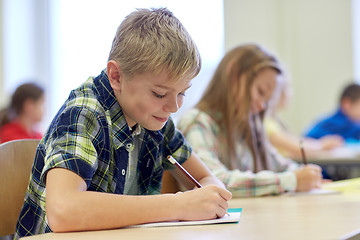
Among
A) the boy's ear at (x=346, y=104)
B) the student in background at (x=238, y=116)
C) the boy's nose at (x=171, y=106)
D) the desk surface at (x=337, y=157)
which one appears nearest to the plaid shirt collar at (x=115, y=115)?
the boy's nose at (x=171, y=106)

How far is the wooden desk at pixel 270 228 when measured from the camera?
2.75ft

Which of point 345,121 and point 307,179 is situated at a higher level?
point 307,179

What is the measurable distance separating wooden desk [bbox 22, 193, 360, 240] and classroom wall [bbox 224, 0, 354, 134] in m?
4.54

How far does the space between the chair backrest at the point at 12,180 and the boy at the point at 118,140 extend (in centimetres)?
6

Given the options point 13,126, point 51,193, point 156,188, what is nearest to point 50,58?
point 13,126

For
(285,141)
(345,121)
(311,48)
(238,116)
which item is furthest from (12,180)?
(311,48)

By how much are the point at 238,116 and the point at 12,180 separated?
899 millimetres

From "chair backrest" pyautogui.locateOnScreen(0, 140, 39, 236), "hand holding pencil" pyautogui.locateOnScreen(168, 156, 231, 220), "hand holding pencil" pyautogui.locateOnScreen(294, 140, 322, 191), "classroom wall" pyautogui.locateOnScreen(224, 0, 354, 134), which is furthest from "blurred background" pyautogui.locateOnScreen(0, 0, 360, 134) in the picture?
"hand holding pencil" pyautogui.locateOnScreen(168, 156, 231, 220)

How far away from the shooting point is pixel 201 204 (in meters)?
1.02

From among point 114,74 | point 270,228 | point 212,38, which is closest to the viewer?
point 270,228

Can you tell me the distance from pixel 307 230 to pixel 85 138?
0.47 meters

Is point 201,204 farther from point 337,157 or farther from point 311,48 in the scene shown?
point 311,48

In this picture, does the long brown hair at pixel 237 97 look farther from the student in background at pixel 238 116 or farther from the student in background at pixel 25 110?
the student in background at pixel 25 110

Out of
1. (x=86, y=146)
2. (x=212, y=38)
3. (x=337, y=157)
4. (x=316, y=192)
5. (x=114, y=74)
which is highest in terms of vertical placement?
(x=114, y=74)
